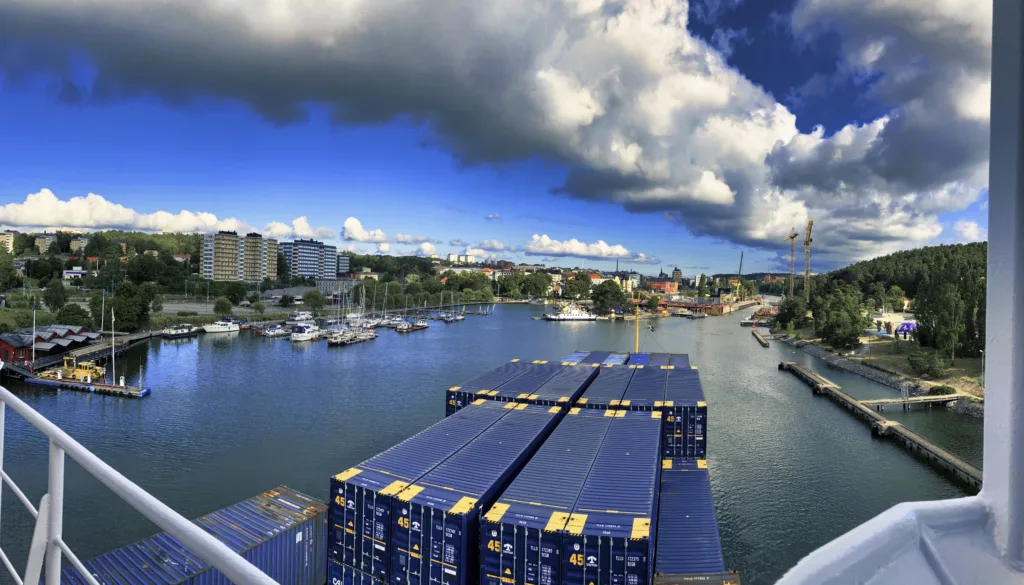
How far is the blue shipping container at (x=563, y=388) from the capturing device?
26.1 feet

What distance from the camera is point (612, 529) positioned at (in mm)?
3779

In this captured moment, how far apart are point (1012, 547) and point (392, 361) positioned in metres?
18.9

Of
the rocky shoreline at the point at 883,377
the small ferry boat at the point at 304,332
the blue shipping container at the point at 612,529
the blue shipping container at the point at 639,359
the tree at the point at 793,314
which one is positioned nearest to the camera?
the blue shipping container at the point at 612,529

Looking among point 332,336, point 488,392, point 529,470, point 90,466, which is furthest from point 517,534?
point 332,336

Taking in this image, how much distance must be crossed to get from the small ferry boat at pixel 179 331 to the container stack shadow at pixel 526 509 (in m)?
20.3

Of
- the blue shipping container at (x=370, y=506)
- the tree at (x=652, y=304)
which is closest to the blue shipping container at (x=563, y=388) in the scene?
the blue shipping container at (x=370, y=506)

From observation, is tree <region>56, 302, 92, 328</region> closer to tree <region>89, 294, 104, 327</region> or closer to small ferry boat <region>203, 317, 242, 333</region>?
tree <region>89, 294, 104, 327</region>

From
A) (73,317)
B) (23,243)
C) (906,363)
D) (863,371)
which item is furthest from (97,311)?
(23,243)

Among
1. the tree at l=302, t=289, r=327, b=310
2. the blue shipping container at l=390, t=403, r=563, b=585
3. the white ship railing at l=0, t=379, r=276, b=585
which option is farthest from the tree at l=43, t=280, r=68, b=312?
the white ship railing at l=0, t=379, r=276, b=585

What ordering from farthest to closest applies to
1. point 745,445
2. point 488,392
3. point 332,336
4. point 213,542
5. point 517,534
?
point 332,336, point 745,445, point 488,392, point 517,534, point 213,542

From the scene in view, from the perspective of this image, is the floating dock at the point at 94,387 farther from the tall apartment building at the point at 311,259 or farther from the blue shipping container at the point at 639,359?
the tall apartment building at the point at 311,259

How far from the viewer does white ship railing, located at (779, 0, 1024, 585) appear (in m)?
0.51

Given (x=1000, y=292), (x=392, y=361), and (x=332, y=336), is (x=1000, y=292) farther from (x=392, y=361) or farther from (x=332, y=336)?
(x=332, y=336)

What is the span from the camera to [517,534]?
12.6 ft
